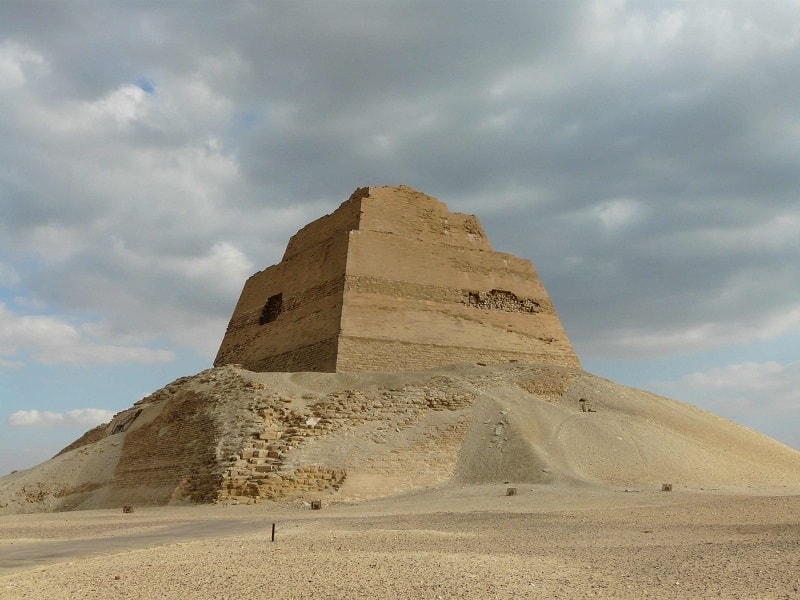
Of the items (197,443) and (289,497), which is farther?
(197,443)

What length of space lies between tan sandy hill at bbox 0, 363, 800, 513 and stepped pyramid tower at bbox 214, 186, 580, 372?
2200 millimetres

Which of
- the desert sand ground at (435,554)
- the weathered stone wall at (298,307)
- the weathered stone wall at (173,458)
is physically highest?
the weathered stone wall at (298,307)

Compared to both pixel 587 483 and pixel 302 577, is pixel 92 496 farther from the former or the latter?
pixel 302 577

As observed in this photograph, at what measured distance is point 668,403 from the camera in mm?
22156

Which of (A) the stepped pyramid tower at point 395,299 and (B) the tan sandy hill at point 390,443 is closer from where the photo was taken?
(B) the tan sandy hill at point 390,443

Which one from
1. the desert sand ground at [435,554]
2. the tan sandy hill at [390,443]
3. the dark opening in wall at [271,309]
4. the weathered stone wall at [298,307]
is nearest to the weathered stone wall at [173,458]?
the tan sandy hill at [390,443]

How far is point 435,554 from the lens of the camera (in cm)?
679

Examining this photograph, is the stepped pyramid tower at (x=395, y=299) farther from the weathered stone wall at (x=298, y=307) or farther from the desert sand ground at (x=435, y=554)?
the desert sand ground at (x=435, y=554)

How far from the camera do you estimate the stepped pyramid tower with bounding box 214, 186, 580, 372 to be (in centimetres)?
2252

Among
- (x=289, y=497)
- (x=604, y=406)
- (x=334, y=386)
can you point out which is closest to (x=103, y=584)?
(x=289, y=497)

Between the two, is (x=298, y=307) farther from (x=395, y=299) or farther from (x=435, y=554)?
(x=435, y=554)

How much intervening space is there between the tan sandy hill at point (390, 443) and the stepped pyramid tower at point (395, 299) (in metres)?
2.20

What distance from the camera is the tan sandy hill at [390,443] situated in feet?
52.6

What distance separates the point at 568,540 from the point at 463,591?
3.21m
